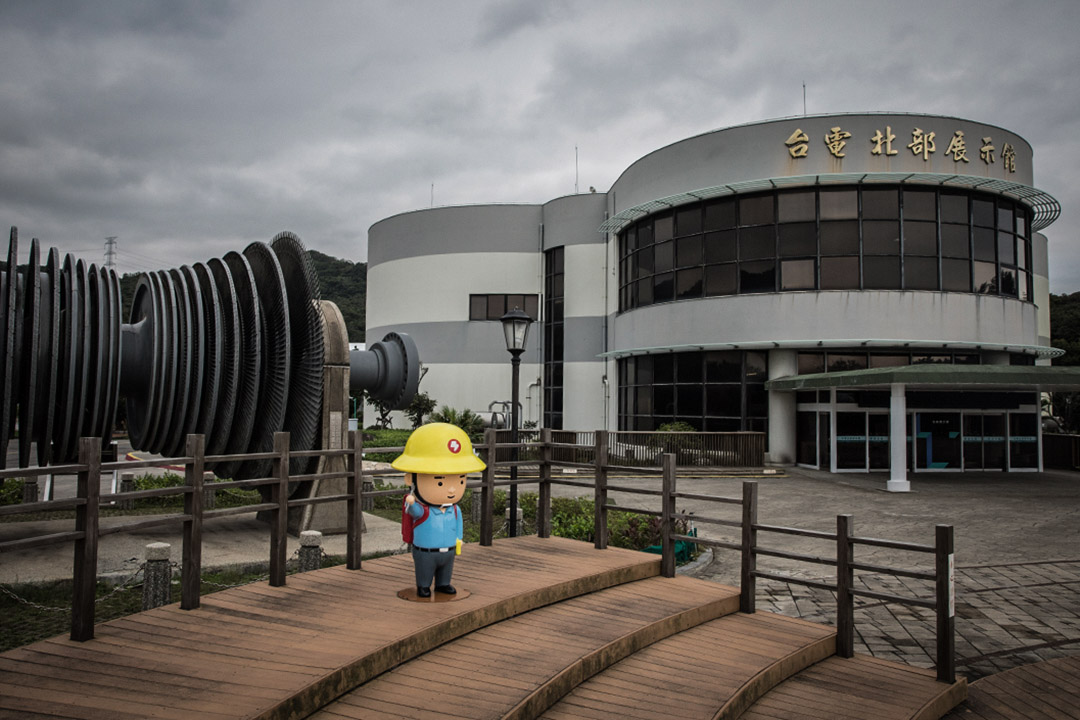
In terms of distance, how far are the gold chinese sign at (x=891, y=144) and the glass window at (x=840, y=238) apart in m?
2.09

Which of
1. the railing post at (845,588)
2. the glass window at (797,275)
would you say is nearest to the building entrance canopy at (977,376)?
the glass window at (797,275)

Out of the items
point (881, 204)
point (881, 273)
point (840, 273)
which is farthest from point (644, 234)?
point (881, 273)

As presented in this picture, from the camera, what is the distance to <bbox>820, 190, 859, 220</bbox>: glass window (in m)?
23.9

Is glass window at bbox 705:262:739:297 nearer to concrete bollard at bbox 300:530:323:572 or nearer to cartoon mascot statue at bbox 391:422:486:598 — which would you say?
concrete bollard at bbox 300:530:323:572

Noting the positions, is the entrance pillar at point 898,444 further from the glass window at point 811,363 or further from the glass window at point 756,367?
the glass window at point 756,367

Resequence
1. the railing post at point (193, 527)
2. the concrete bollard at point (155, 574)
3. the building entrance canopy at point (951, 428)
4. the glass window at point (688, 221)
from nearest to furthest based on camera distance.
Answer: the railing post at point (193, 527)
the concrete bollard at point (155, 574)
the building entrance canopy at point (951, 428)
the glass window at point (688, 221)

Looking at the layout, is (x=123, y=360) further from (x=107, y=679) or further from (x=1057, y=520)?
(x=1057, y=520)

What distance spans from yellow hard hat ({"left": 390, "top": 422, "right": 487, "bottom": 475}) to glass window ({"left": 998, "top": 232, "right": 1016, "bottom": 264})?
23909mm

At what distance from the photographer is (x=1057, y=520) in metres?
14.7

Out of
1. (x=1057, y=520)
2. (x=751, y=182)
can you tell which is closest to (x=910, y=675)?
(x=1057, y=520)

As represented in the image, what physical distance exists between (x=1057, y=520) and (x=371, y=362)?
1313 centimetres

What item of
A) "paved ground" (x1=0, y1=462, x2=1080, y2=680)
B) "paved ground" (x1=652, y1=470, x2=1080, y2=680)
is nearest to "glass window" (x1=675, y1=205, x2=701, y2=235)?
"paved ground" (x1=652, y1=470, x2=1080, y2=680)

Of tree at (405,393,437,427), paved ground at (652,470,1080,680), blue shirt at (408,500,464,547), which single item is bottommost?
paved ground at (652,470,1080,680)

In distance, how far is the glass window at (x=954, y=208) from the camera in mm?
24016
